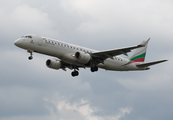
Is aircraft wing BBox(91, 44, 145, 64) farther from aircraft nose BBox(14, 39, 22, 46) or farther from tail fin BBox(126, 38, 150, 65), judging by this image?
aircraft nose BBox(14, 39, 22, 46)

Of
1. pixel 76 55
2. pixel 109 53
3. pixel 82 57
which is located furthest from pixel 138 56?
pixel 76 55

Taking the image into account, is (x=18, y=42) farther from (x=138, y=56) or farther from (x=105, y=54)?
(x=138, y=56)

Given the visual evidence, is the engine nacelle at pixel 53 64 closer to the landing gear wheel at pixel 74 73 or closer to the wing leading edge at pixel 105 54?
the landing gear wheel at pixel 74 73

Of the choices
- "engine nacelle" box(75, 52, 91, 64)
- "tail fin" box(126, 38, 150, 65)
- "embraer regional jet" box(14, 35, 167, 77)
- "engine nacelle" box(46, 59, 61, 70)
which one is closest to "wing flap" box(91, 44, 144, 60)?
"embraer regional jet" box(14, 35, 167, 77)

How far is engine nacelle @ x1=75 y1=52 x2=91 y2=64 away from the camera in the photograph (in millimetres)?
46022

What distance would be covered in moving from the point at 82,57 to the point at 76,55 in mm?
982

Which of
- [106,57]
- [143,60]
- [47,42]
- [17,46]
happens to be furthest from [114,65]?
[17,46]

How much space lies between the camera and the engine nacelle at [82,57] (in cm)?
4602

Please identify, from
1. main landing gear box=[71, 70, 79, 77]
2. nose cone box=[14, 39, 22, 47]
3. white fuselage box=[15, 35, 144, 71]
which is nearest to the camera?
nose cone box=[14, 39, 22, 47]

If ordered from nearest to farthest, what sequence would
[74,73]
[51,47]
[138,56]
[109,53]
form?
1. [51,47]
2. [109,53]
3. [74,73]
4. [138,56]

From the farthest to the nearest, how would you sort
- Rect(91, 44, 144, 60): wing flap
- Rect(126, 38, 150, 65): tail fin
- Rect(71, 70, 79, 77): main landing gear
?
Rect(126, 38, 150, 65): tail fin → Rect(71, 70, 79, 77): main landing gear → Rect(91, 44, 144, 60): wing flap

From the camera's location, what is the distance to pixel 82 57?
46094 millimetres

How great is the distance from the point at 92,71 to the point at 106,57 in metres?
3.50

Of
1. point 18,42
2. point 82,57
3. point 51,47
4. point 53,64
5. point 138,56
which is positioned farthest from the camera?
point 138,56
